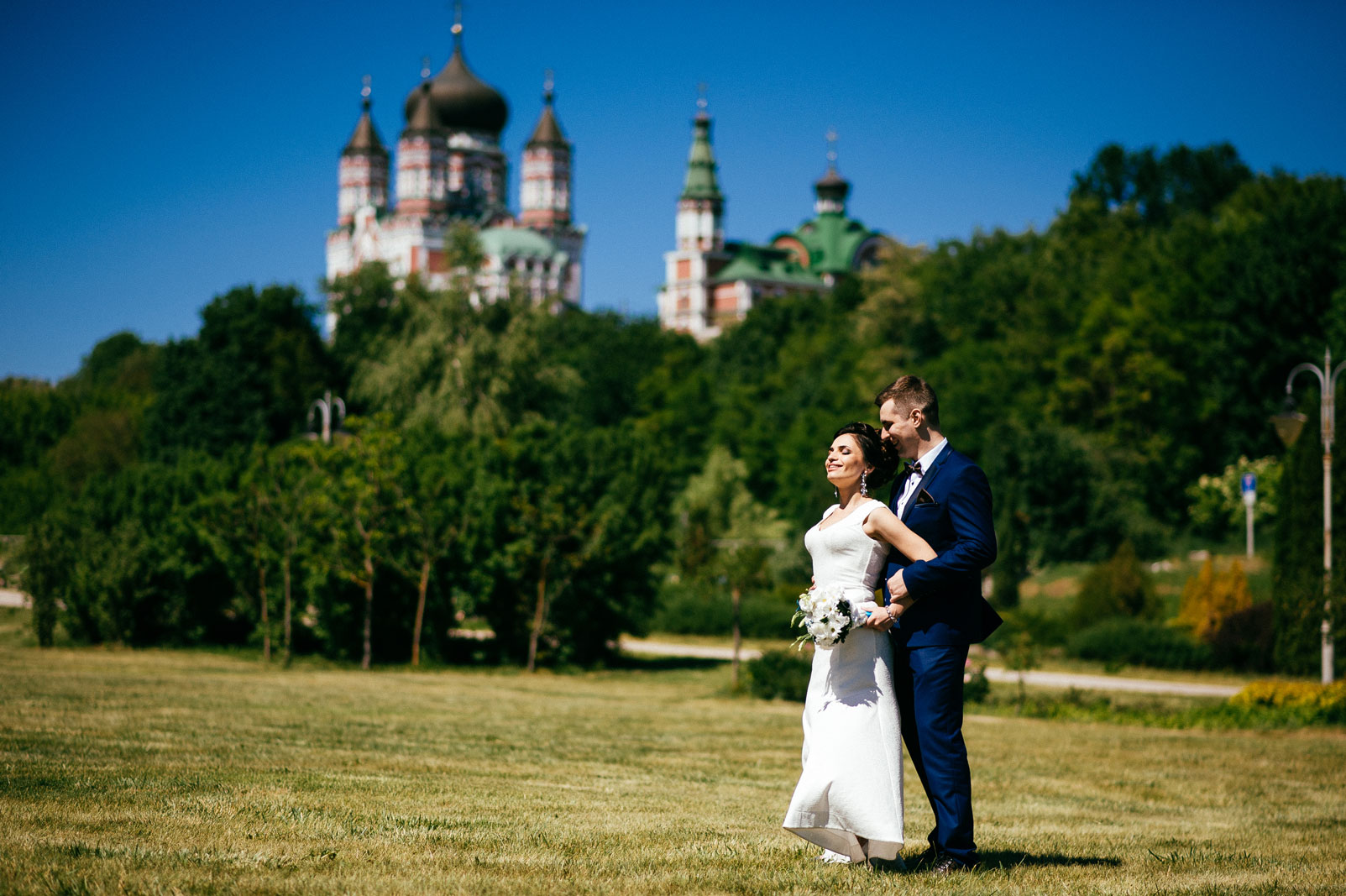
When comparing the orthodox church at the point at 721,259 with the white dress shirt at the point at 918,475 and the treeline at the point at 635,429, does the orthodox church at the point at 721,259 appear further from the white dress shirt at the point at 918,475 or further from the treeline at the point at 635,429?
the white dress shirt at the point at 918,475

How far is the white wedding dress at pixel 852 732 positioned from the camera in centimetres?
584

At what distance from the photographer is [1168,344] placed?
48688mm

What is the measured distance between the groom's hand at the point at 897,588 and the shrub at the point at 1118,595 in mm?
28477

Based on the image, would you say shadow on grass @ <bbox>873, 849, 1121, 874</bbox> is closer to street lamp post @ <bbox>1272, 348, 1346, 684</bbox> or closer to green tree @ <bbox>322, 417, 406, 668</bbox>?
street lamp post @ <bbox>1272, 348, 1346, 684</bbox>

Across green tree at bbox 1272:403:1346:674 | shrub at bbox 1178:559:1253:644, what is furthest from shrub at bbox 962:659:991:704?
shrub at bbox 1178:559:1253:644

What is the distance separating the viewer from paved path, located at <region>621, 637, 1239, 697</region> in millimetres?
23266

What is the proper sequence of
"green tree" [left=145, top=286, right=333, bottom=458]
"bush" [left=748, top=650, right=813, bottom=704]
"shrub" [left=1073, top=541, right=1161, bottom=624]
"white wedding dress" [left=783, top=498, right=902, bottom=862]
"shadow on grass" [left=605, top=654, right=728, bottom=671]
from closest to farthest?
"white wedding dress" [left=783, top=498, right=902, bottom=862] → "bush" [left=748, top=650, right=813, bottom=704] → "shadow on grass" [left=605, top=654, right=728, bottom=671] → "shrub" [left=1073, top=541, right=1161, bottom=624] → "green tree" [left=145, top=286, right=333, bottom=458]

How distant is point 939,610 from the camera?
6.01 meters

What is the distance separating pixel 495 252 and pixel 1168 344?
88841mm

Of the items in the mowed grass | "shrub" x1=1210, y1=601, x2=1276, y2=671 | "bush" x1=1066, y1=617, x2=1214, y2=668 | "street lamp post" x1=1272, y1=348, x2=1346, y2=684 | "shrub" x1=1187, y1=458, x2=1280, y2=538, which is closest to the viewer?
the mowed grass

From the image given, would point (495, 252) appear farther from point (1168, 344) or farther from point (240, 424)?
point (1168, 344)

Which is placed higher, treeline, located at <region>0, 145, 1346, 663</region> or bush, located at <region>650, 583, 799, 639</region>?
treeline, located at <region>0, 145, 1346, 663</region>

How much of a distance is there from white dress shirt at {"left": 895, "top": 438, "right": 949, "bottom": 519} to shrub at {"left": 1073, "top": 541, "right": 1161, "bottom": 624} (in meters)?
28.2

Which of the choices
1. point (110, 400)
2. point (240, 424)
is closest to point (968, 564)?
point (240, 424)
